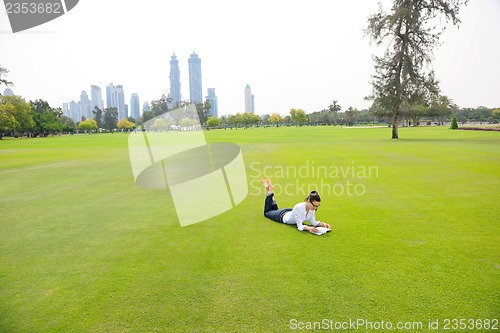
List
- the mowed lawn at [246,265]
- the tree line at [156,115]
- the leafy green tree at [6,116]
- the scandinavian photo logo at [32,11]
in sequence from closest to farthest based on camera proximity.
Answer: the mowed lawn at [246,265], the scandinavian photo logo at [32,11], the leafy green tree at [6,116], the tree line at [156,115]

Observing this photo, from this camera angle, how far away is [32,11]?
301 inches

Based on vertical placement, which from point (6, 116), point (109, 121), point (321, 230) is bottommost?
point (321, 230)

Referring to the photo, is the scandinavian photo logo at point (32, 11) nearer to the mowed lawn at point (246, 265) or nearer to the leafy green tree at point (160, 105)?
the mowed lawn at point (246, 265)

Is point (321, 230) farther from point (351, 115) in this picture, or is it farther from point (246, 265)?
point (351, 115)

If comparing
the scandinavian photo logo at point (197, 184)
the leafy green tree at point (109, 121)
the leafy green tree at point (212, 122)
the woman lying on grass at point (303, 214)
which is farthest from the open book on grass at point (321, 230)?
the leafy green tree at point (109, 121)

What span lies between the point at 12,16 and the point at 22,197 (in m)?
6.92

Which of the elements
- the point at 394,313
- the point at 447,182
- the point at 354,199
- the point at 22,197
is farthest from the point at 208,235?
the point at 447,182

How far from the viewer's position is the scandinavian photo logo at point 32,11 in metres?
7.35

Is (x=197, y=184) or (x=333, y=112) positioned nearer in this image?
(x=197, y=184)

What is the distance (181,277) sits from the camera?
4.93 m

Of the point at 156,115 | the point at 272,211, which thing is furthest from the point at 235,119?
the point at 272,211

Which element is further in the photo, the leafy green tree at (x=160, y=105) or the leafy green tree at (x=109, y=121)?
the leafy green tree at (x=109, y=121)

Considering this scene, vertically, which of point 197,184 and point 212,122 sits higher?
point 212,122

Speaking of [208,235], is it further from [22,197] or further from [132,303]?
[22,197]
